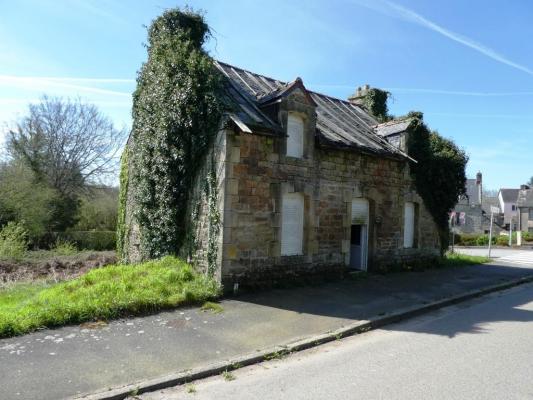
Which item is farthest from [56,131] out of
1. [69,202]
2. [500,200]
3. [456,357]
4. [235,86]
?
[500,200]

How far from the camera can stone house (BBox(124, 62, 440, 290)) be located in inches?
391

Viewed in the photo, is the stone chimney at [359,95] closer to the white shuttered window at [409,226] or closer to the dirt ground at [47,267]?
the white shuttered window at [409,226]

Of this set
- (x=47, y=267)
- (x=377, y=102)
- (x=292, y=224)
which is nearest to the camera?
(x=292, y=224)

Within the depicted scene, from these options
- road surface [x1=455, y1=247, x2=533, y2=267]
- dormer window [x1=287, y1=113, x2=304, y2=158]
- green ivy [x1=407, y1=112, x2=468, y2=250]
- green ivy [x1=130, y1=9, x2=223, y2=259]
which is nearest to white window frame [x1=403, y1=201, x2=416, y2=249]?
green ivy [x1=407, y1=112, x2=468, y2=250]

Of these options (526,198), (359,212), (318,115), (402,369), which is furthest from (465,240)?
(402,369)

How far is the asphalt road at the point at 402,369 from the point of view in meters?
4.88

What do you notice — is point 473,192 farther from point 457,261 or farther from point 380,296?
point 380,296

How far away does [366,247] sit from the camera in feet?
46.4

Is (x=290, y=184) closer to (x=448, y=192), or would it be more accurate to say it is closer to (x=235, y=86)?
(x=235, y=86)

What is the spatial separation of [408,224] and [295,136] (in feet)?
23.2

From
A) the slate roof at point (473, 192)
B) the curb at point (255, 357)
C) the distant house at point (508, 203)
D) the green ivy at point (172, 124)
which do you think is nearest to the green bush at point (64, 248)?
the green ivy at point (172, 124)

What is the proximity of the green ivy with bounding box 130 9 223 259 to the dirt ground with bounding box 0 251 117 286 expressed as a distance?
446 cm

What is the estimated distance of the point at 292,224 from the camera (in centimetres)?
1142

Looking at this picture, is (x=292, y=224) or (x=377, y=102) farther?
(x=377, y=102)
